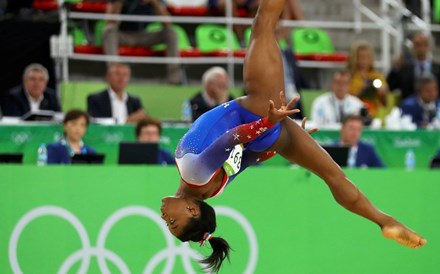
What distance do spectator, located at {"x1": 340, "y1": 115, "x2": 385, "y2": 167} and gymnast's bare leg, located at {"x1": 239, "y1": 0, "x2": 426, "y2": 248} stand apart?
302 cm

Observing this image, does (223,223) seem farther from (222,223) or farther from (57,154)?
(57,154)

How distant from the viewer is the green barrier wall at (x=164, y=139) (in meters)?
9.92

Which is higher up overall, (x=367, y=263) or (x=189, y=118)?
(x=189, y=118)

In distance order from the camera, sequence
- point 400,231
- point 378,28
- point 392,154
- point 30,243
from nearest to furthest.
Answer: point 400,231
point 30,243
point 392,154
point 378,28

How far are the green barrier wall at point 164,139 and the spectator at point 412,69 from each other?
2.17 m

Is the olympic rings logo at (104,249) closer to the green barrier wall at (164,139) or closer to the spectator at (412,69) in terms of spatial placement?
the green barrier wall at (164,139)

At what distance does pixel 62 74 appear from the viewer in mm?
12555

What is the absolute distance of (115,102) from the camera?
37.5 feet

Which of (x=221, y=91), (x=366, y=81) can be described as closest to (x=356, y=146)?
(x=221, y=91)

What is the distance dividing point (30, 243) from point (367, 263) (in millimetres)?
2805

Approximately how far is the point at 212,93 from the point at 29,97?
194 cm

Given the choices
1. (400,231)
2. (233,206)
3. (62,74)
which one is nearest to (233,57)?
(62,74)

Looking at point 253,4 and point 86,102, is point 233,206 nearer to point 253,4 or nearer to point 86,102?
point 86,102

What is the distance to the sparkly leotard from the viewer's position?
6801 millimetres
